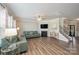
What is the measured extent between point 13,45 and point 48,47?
959mm

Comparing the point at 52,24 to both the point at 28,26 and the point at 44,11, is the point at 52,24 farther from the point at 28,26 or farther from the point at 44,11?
the point at 28,26

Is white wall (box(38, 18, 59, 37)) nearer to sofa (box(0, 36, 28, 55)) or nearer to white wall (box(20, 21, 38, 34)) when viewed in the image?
white wall (box(20, 21, 38, 34))

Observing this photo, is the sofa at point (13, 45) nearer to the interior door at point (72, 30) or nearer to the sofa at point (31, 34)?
the sofa at point (31, 34)

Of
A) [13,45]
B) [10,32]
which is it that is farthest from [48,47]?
[10,32]

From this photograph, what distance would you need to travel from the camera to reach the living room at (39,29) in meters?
2.66

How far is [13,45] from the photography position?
273cm

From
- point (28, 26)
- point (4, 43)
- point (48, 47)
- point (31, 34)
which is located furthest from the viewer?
point (31, 34)

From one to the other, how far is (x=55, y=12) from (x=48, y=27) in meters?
0.52

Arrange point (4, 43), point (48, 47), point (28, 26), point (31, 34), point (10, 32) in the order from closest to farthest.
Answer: point (4, 43) < point (10, 32) < point (48, 47) < point (28, 26) < point (31, 34)

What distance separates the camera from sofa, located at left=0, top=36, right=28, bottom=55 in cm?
261

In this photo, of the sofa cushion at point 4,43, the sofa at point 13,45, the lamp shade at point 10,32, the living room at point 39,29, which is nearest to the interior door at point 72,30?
the living room at point 39,29

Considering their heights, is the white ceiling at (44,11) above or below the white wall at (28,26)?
above

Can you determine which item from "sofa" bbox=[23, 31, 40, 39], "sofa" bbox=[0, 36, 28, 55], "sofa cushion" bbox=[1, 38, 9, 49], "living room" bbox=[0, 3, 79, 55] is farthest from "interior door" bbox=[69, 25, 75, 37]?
"sofa cushion" bbox=[1, 38, 9, 49]

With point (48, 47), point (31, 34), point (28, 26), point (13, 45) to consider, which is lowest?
point (48, 47)
